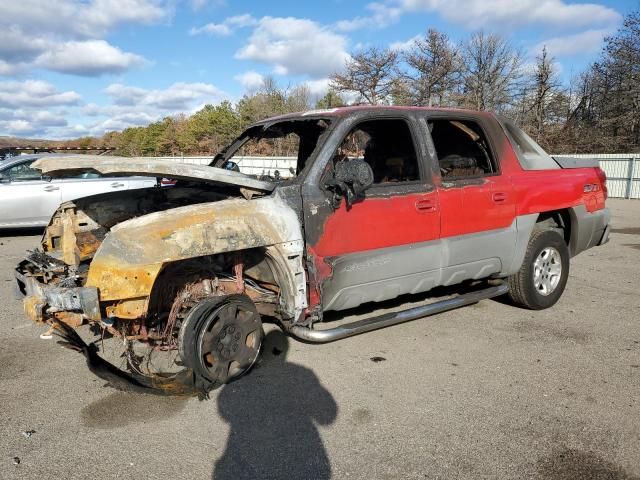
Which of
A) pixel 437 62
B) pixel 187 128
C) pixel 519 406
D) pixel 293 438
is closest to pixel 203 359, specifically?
pixel 293 438

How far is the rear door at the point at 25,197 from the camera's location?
379 inches

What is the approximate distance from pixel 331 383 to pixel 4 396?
232 centimetres

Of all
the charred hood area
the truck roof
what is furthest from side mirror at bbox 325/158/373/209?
the charred hood area

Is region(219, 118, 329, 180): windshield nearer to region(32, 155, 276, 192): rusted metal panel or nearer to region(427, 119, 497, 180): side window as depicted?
region(32, 155, 276, 192): rusted metal panel

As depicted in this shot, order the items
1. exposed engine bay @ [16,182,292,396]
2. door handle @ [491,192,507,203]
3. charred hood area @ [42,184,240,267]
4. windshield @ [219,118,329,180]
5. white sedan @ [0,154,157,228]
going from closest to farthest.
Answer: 1. exposed engine bay @ [16,182,292,396]
2. charred hood area @ [42,184,240,267]
3. door handle @ [491,192,507,203]
4. windshield @ [219,118,329,180]
5. white sedan @ [0,154,157,228]

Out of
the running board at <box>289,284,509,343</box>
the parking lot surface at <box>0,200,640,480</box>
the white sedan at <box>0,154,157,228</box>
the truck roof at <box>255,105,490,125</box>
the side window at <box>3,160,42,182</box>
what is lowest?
the parking lot surface at <box>0,200,640,480</box>

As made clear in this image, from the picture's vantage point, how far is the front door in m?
3.69

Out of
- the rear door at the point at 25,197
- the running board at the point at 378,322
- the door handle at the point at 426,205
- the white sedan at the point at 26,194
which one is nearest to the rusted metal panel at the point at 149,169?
the running board at the point at 378,322

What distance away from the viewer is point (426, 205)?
4137 millimetres

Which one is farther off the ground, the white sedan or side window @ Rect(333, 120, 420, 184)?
side window @ Rect(333, 120, 420, 184)

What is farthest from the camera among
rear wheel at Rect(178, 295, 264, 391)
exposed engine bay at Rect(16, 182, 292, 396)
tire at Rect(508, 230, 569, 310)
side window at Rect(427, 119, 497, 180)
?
tire at Rect(508, 230, 569, 310)

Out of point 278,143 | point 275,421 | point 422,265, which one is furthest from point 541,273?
point 275,421

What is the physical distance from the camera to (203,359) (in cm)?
346

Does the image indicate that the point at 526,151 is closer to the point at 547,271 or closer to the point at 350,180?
the point at 547,271
